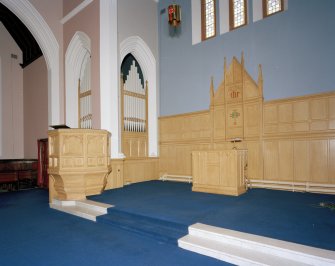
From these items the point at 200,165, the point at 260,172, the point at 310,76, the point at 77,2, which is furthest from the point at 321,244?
the point at 77,2

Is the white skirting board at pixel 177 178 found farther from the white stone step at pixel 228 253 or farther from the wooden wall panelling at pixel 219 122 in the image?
the white stone step at pixel 228 253

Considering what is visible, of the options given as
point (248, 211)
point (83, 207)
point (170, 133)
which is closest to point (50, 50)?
point (170, 133)

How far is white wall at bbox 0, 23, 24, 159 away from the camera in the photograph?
9.19 meters

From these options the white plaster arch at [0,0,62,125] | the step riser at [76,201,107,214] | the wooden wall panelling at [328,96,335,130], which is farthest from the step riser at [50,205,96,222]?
the wooden wall panelling at [328,96,335,130]

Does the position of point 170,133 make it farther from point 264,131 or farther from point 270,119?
point 270,119

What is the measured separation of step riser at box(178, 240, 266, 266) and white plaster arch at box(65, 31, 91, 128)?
582 cm

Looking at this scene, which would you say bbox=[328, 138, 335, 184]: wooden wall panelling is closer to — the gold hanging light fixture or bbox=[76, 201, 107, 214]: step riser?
the gold hanging light fixture

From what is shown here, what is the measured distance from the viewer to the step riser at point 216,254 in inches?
92.8

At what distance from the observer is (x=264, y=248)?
96.0 inches

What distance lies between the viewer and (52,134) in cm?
497

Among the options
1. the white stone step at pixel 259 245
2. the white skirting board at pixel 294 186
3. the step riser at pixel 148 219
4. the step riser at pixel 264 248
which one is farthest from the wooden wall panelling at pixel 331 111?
the step riser at pixel 148 219

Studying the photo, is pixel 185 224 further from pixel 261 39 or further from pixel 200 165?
pixel 261 39

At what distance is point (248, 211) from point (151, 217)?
142 centimetres

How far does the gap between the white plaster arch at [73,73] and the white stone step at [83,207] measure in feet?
10.8
